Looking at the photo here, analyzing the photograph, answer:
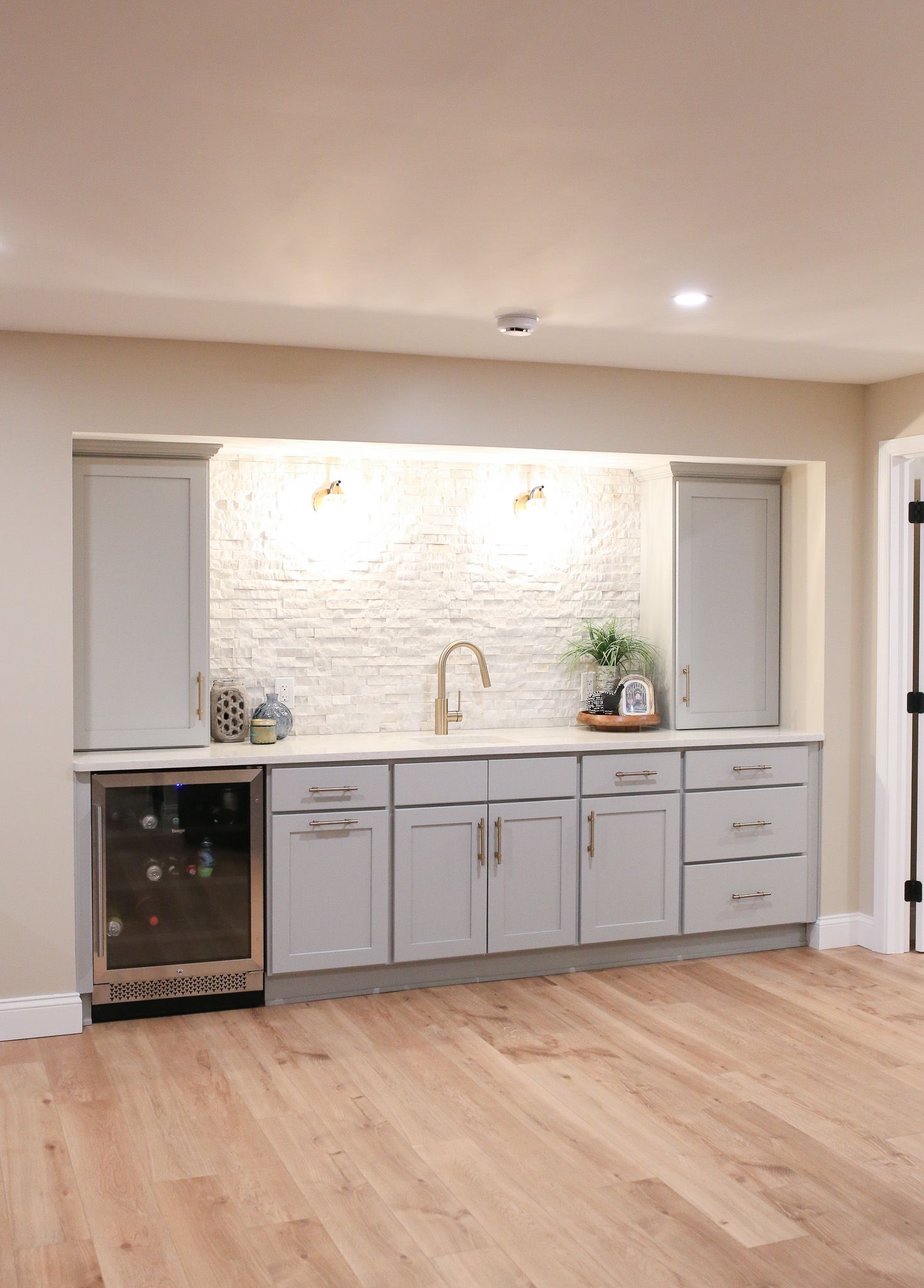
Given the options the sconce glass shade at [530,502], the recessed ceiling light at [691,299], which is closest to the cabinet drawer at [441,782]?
the sconce glass shade at [530,502]

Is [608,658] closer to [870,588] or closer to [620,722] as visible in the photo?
[620,722]

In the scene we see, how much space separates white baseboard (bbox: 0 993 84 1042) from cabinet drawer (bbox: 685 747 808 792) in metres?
2.54

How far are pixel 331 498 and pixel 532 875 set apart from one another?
1745 millimetres

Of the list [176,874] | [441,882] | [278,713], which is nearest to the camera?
[176,874]

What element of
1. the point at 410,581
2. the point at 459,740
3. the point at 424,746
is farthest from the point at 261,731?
the point at 410,581

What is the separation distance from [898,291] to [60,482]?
2.82 meters

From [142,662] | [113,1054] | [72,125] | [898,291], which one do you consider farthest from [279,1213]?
[898,291]

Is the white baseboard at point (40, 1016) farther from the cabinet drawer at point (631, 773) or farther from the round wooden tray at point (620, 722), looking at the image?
the round wooden tray at point (620, 722)

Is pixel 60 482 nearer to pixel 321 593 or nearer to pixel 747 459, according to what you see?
pixel 321 593

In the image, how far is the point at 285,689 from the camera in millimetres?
4902

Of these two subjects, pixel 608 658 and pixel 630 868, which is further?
pixel 608 658

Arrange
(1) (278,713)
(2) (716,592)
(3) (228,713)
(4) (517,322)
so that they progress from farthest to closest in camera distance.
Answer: (2) (716,592) < (1) (278,713) < (3) (228,713) < (4) (517,322)

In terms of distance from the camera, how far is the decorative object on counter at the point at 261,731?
4.59 metres

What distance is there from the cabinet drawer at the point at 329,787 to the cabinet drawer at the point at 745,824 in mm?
1358
